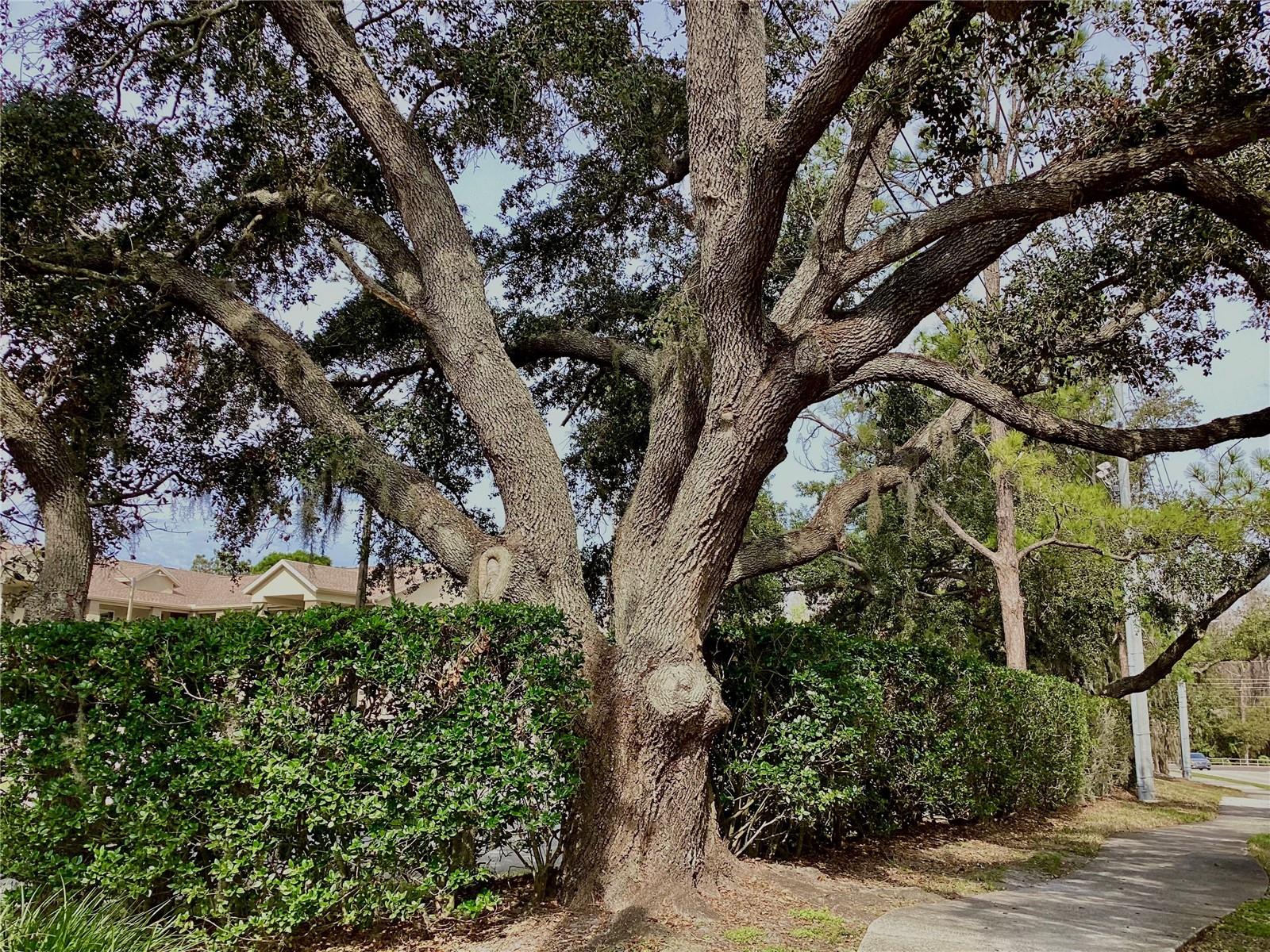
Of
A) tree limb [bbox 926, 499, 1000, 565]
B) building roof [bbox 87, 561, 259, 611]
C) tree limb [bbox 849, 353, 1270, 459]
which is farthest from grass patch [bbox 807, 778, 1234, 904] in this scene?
building roof [bbox 87, 561, 259, 611]

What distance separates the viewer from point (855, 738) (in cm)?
681

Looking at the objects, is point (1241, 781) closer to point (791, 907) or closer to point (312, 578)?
point (791, 907)

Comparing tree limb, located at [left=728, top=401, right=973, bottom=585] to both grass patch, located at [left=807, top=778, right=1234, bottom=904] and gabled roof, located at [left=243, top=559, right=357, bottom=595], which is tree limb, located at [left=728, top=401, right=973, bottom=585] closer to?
grass patch, located at [left=807, top=778, right=1234, bottom=904]

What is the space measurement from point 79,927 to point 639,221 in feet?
26.9

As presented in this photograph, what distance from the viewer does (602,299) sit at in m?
9.53

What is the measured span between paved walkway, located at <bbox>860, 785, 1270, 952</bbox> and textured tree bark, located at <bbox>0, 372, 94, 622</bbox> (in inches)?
231

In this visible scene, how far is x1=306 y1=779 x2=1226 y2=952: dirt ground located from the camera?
15.5ft

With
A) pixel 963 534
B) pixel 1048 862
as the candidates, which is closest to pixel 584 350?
pixel 1048 862

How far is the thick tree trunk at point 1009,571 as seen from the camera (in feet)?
42.6

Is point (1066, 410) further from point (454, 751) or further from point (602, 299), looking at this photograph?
point (454, 751)

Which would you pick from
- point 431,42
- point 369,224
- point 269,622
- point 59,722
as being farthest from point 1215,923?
point 431,42

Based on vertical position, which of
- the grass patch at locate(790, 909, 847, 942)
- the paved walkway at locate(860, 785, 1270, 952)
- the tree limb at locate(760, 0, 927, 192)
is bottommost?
the paved walkway at locate(860, 785, 1270, 952)

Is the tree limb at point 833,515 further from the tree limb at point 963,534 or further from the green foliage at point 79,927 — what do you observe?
the tree limb at point 963,534

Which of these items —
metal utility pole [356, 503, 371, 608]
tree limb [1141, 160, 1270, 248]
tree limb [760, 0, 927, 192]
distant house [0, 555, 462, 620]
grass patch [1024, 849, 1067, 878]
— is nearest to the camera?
tree limb [760, 0, 927, 192]
